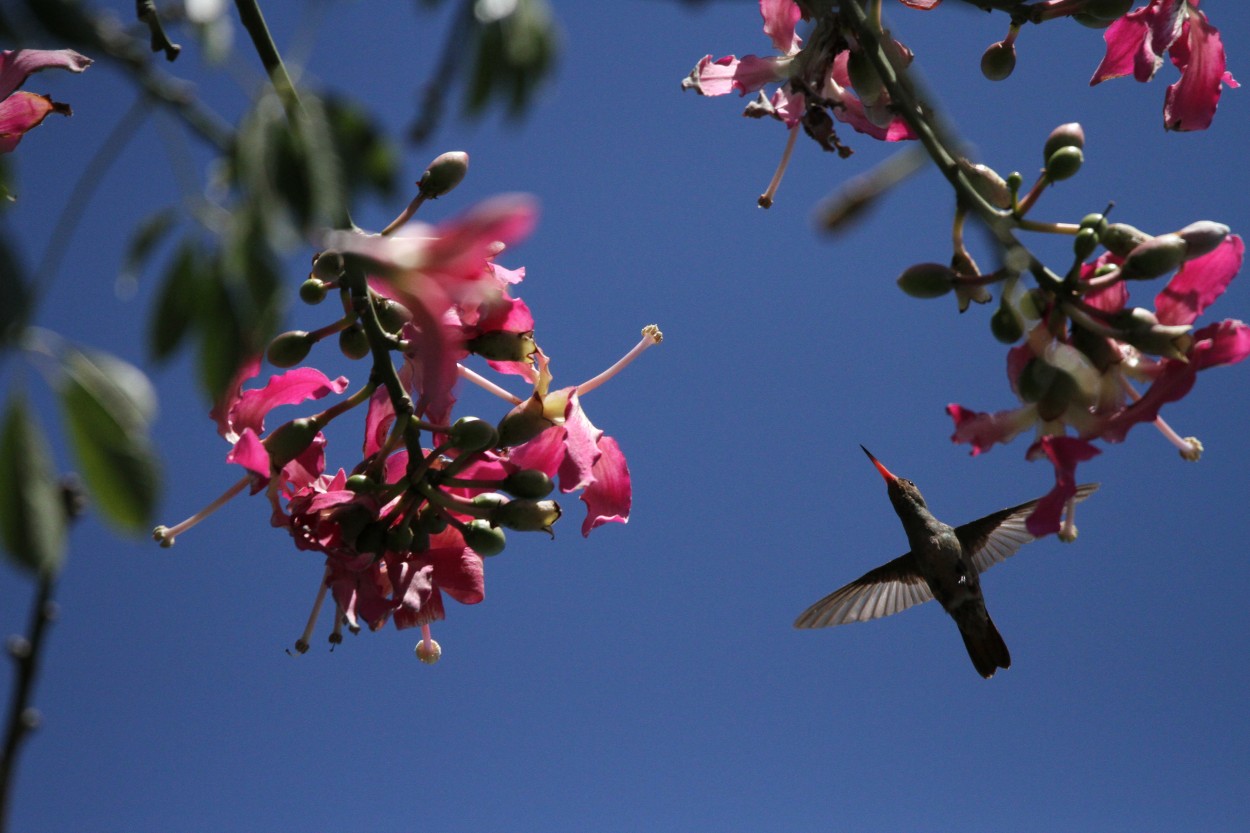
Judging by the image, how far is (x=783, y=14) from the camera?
1822mm

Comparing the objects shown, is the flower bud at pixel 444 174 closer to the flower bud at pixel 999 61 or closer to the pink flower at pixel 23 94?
the pink flower at pixel 23 94

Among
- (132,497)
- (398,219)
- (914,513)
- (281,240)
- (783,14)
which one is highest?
(914,513)

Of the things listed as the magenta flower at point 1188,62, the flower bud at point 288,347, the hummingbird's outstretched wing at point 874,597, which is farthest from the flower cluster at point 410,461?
the hummingbird's outstretched wing at point 874,597

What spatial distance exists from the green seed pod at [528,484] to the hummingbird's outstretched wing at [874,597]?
2281 mm

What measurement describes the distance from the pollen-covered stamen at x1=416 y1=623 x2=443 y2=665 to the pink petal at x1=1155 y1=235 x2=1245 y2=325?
118 centimetres

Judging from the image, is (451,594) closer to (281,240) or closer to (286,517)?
(286,517)

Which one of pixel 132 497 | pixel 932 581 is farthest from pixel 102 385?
pixel 932 581

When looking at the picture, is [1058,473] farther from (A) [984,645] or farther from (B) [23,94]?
(A) [984,645]

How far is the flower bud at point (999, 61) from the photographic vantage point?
178 cm

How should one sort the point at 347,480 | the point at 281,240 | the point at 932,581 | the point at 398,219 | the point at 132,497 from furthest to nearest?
1. the point at 932,581
2. the point at 398,219
3. the point at 347,480
4. the point at 281,240
5. the point at 132,497

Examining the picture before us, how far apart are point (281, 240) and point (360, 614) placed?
797mm

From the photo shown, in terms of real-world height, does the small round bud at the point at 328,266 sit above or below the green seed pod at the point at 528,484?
above

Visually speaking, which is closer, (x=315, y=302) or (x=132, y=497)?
(x=132, y=497)

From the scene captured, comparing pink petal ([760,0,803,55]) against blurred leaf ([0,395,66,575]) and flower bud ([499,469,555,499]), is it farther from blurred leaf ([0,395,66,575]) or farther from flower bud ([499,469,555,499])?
blurred leaf ([0,395,66,575])
